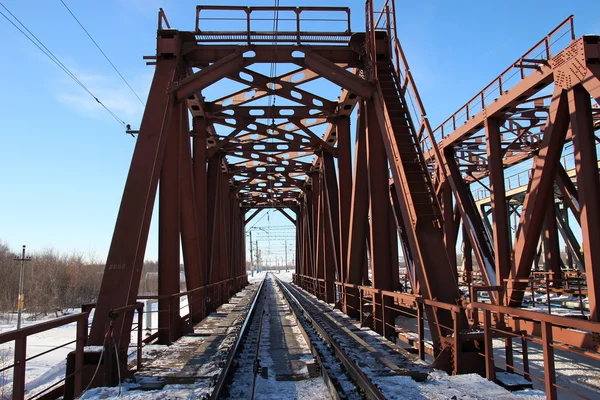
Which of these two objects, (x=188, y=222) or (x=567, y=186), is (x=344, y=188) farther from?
(x=567, y=186)

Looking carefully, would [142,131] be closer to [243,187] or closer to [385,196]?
[385,196]

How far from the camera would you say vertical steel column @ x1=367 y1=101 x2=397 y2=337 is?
1056 cm

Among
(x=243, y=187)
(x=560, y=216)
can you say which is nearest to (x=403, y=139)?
(x=560, y=216)

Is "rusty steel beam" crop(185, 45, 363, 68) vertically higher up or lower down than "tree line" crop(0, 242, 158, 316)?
higher up

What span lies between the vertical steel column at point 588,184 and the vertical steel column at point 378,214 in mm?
3849

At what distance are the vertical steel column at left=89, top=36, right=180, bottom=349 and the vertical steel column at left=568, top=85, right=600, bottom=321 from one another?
8.20 m

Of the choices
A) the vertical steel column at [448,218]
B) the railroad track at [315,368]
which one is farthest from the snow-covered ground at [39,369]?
the vertical steel column at [448,218]

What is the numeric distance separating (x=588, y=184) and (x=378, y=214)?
13.8ft

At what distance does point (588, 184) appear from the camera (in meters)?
9.13

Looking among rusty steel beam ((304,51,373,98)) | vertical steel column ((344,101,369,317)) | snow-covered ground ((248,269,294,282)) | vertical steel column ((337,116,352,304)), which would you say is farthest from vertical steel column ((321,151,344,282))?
snow-covered ground ((248,269,294,282))

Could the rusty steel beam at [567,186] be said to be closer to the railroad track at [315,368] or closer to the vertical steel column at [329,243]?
the vertical steel column at [329,243]

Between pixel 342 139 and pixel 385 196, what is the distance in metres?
5.75

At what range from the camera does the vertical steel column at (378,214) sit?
10.6m

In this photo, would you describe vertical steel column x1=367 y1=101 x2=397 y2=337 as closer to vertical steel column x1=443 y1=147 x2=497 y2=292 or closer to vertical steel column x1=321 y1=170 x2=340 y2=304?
vertical steel column x1=443 y1=147 x2=497 y2=292
